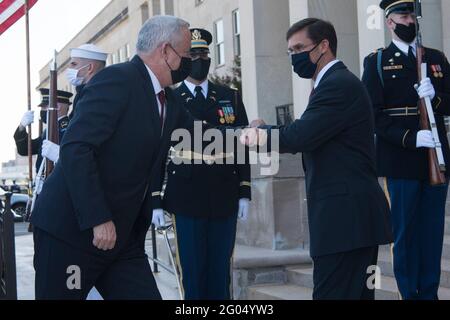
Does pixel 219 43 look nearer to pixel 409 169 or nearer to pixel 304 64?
pixel 409 169

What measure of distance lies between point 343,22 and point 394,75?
7246mm

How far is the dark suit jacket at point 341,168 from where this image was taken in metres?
4.49

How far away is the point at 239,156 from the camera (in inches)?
247

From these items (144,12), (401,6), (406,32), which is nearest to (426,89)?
(406,32)

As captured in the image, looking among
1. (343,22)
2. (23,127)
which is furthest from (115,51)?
(23,127)

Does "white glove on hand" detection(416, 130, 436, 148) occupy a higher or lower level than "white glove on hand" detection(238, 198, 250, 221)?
higher

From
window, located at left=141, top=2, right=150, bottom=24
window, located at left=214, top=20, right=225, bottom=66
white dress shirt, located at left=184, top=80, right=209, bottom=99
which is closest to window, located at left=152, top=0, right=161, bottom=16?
window, located at left=141, top=2, right=150, bottom=24

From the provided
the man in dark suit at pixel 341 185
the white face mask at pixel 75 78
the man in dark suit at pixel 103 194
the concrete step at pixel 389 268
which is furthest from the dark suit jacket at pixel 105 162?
the concrete step at pixel 389 268

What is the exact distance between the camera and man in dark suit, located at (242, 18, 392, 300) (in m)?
4.49

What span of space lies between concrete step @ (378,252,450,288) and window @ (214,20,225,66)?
19.0m

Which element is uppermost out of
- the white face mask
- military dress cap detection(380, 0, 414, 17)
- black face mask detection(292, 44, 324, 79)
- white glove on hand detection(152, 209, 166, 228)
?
military dress cap detection(380, 0, 414, 17)

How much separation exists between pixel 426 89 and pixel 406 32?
504mm

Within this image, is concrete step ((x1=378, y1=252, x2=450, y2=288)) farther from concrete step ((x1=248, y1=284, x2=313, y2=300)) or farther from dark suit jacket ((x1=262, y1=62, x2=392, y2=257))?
dark suit jacket ((x1=262, y1=62, x2=392, y2=257))
